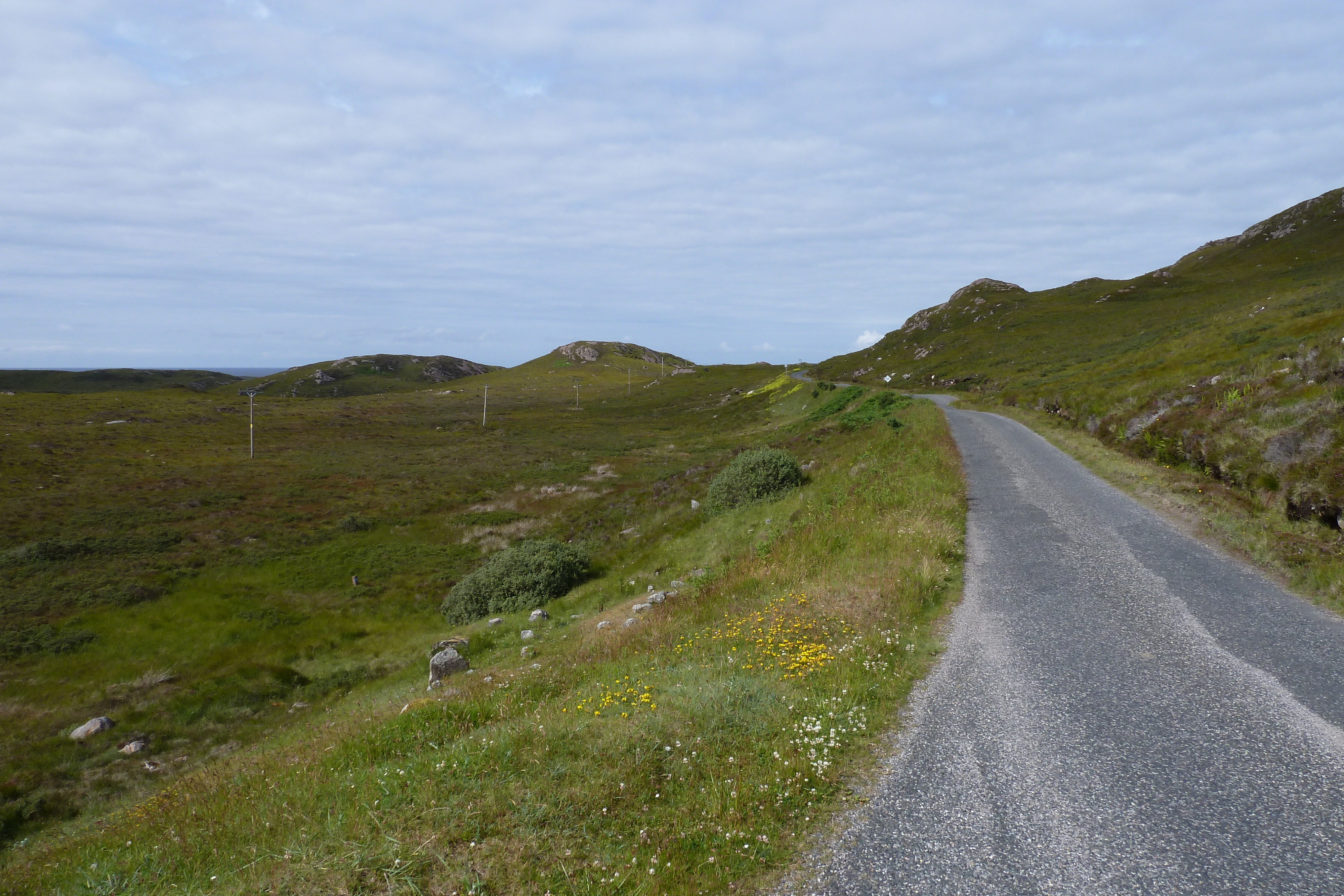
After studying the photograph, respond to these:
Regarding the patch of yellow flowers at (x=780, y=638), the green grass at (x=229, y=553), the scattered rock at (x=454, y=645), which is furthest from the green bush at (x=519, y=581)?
the patch of yellow flowers at (x=780, y=638)

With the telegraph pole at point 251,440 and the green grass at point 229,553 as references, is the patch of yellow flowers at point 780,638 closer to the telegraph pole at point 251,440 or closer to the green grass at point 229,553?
the green grass at point 229,553

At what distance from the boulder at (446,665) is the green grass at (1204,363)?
723 inches

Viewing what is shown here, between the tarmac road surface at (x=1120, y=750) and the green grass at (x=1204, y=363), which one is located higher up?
the green grass at (x=1204, y=363)

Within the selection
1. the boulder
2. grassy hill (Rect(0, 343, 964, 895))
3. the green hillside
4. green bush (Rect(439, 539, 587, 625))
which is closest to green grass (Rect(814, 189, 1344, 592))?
the green hillside

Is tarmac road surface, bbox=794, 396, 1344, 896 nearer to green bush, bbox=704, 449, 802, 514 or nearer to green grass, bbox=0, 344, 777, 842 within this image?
green bush, bbox=704, 449, 802, 514

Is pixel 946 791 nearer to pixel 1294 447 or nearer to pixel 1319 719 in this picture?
pixel 1319 719

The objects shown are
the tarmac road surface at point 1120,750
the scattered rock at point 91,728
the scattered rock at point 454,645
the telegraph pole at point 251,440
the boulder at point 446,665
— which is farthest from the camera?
the telegraph pole at point 251,440

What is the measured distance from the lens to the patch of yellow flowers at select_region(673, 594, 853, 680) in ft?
29.2

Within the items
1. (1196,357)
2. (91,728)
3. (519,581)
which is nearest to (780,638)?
(519,581)

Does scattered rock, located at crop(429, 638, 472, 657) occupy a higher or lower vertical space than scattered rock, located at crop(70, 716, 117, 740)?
higher

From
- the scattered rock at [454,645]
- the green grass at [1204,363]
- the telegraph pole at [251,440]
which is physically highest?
the green grass at [1204,363]

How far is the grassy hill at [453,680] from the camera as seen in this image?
18.4 feet

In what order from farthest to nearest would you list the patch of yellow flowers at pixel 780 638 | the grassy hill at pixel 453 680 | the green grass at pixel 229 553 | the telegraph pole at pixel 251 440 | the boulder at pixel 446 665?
the telegraph pole at pixel 251 440 < the green grass at pixel 229 553 < the boulder at pixel 446 665 < the patch of yellow flowers at pixel 780 638 < the grassy hill at pixel 453 680

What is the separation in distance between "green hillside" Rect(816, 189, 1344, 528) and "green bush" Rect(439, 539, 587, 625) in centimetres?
2207
